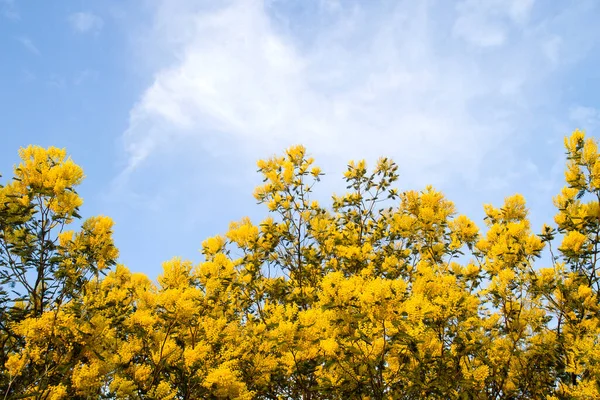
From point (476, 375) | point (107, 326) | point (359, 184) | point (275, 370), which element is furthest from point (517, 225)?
point (107, 326)

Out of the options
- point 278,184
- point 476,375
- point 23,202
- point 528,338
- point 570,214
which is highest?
point 278,184

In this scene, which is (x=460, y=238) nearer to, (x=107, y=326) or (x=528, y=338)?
(x=528, y=338)

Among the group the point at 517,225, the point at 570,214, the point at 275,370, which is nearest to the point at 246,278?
the point at 275,370

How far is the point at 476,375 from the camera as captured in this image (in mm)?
4961

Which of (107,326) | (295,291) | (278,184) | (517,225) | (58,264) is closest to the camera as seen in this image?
(107,326)

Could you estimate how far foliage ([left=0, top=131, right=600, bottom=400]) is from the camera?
4312 mm

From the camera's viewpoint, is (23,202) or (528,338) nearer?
(23,202)

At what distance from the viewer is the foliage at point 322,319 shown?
14.1ft

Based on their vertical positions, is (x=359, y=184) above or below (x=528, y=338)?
above

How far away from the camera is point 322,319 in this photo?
15.6 feet

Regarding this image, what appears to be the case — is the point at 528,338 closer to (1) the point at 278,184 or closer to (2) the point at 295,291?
(2) the point at 295,291

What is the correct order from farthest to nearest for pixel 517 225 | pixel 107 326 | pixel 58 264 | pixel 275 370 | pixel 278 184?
pixel 278 184 < pixel 517 225 < pixel 275 370 < pixel 58 264 < pixel 107 326

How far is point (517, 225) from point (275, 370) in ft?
12.0

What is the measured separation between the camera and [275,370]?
5738 millimetres
